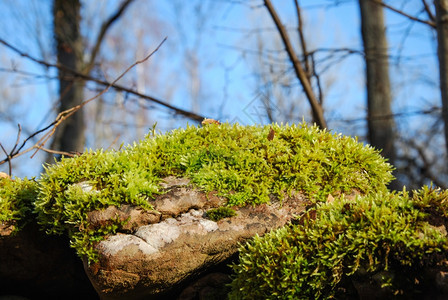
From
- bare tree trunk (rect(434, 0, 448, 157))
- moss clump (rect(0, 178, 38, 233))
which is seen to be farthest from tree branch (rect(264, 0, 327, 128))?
moss clump (rect(0, 178, 38, 233))

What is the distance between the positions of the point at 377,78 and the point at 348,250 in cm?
413

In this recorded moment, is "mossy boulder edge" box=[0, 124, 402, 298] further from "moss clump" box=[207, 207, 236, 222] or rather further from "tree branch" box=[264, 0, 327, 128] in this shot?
"tree branch" box=[264, 0, 327, 128]

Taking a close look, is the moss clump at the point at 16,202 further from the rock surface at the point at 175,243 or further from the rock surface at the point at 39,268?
the rock surface at the point at 175,243

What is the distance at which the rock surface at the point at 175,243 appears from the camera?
2.01 m

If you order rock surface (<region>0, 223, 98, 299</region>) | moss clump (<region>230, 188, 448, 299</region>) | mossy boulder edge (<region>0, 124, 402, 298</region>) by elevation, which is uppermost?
mossy boulder edge (<region>0, 124, 402, 298</region>)

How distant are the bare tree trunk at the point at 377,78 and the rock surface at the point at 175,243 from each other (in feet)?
10.7

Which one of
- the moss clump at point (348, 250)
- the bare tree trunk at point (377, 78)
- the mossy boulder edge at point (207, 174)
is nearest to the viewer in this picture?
the moss clump at point (348, 250)

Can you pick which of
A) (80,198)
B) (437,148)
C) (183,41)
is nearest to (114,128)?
(183,41)

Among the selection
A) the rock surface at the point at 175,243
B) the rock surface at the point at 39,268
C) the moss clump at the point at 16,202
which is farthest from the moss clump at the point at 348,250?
the moss clump at the point at 16,202

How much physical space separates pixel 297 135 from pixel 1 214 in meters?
2.08

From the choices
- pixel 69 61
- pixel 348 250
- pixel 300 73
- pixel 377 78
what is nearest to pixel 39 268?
pixel 348 250

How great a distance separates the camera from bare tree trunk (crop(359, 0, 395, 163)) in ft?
16.7

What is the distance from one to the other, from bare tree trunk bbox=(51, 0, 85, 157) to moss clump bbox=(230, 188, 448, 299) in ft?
26.0

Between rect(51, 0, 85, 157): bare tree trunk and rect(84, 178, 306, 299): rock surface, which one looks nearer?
rect(84, 178, 306, 299): rock surface
